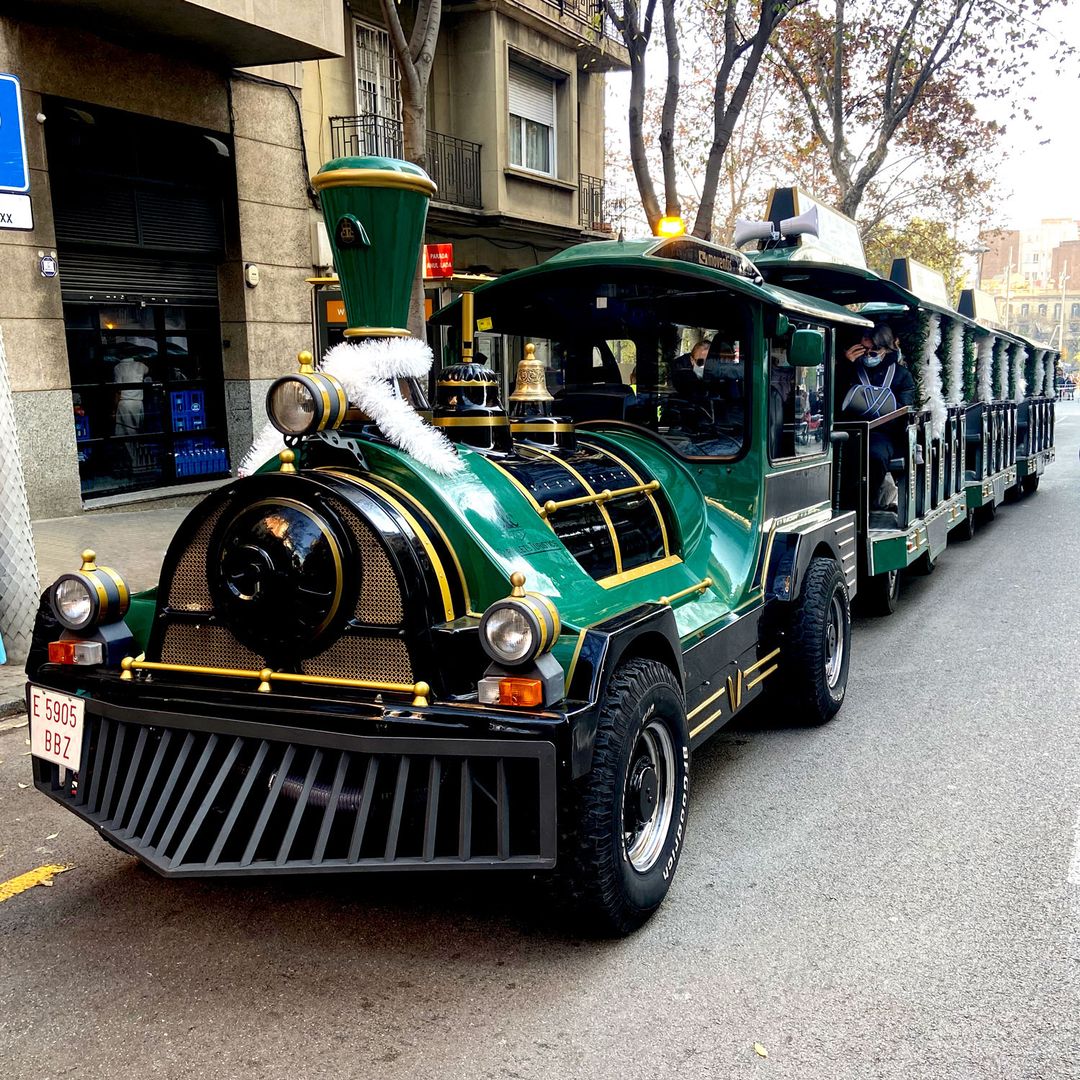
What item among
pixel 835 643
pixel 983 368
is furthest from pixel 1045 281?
pixel 835 643

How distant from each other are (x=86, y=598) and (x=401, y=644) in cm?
119

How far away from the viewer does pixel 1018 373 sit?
1475cm

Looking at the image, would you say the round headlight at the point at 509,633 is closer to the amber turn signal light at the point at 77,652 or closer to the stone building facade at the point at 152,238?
the amber turn signal light at the point at 77,652

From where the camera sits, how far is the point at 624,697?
3211 millimetres

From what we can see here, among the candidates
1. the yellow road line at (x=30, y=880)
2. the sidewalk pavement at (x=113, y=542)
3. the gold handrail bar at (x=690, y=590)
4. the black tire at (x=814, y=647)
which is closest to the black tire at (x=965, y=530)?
the black tire at (x=814, y=647)

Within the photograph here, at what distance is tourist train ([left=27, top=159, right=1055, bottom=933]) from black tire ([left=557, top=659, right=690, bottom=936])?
0.01 m

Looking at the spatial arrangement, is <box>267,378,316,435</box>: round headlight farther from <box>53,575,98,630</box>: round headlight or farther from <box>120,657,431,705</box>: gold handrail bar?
<box>53,575,98,630</box>: round headlight

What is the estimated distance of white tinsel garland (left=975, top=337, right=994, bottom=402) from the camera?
460 inches

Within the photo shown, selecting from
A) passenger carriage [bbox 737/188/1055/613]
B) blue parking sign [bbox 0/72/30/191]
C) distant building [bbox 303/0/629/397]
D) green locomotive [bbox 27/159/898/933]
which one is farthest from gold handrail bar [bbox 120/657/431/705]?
distant building [bbox 303/0/629/397]

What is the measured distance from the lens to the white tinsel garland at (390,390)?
3.50 m

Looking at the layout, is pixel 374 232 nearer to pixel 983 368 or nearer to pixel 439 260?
pixel 439 260

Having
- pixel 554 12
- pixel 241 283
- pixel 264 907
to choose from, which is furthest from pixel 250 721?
pixel 554 12

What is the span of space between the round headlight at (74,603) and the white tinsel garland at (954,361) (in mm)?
8128

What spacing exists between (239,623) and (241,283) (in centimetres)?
1031
